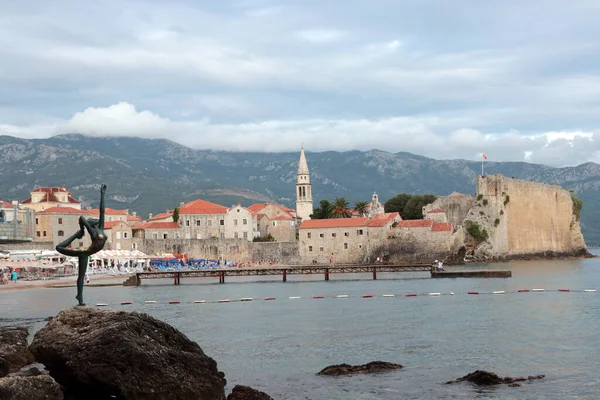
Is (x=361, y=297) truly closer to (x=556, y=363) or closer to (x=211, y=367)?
(x=556, y=363)

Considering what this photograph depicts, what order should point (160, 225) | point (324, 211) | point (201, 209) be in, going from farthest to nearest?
point (324, 211) < point (201, 209) < point (160, 225)

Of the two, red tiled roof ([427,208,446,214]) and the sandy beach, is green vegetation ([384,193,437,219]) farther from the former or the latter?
the sandy beach

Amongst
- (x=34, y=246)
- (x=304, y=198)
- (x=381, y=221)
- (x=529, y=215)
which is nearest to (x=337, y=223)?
(x=381, y=221)

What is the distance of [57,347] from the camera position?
14891 millimetres

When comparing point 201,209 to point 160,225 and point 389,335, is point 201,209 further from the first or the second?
point 389,335

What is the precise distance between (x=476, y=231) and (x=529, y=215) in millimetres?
11321

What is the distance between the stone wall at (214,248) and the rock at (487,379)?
71.6 metres

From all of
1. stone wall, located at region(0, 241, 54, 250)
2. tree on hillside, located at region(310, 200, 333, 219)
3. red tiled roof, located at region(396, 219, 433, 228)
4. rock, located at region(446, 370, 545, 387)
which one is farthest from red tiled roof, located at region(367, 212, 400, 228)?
rock, located at region(446, 370, 545, 387)

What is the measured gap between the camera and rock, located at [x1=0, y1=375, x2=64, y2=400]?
12336 mm

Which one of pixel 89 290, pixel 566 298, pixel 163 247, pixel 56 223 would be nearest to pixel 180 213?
pixel 163 247

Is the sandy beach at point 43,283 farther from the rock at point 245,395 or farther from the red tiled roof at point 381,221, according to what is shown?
the rock at point 245,395

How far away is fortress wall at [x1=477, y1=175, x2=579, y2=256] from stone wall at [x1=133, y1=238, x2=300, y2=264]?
22030mm

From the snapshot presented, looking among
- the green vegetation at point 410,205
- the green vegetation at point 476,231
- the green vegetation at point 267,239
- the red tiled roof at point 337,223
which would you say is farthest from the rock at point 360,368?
the green vegetation at point 410,205

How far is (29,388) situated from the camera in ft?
41.7
